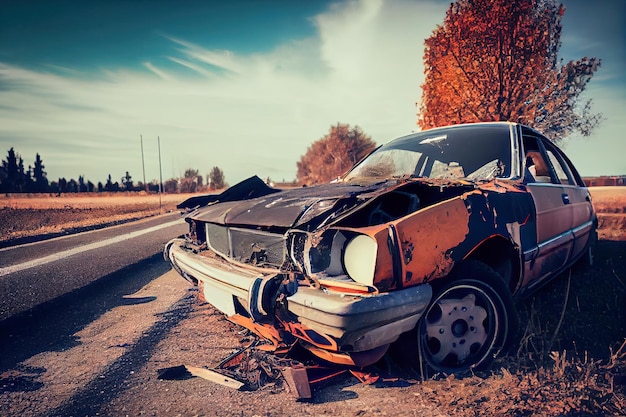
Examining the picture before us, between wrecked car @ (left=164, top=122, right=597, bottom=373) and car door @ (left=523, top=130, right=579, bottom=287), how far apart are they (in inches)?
0.8

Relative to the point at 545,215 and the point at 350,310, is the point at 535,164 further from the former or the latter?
the point at 350,310

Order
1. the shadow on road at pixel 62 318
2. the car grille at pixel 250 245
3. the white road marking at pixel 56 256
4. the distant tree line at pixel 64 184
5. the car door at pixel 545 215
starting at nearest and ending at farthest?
the car grille at pixel 250 245
the car door at pixel 545 215
the shadow on road at pixel 62 318
the white road marking at pixel 56 256
the distant tree line at pixel 64 184

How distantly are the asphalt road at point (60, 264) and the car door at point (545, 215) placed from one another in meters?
4.58

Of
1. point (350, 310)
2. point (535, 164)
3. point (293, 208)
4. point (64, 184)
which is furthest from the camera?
point (64, 184)

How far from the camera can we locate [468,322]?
2082 millimetres

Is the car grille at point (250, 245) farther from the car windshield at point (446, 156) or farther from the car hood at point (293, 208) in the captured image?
the car windshield at point (446, 156)

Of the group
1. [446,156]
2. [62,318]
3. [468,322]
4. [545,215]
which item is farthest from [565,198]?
[62,318]

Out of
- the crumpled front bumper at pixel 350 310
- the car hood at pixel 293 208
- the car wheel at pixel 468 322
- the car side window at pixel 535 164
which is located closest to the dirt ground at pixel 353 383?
the car wheel at pixel 468 322

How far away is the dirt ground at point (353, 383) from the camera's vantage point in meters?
1.74

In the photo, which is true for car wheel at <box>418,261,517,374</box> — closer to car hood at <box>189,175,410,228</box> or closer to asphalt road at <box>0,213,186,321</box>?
car hood at <box>189,175,410,228</box>

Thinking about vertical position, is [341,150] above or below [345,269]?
above

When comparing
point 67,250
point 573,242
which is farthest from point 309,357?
point 67,250

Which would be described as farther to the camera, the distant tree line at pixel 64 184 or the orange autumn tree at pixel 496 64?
the distant tree line at pixel 64 184

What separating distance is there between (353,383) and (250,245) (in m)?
1.06
